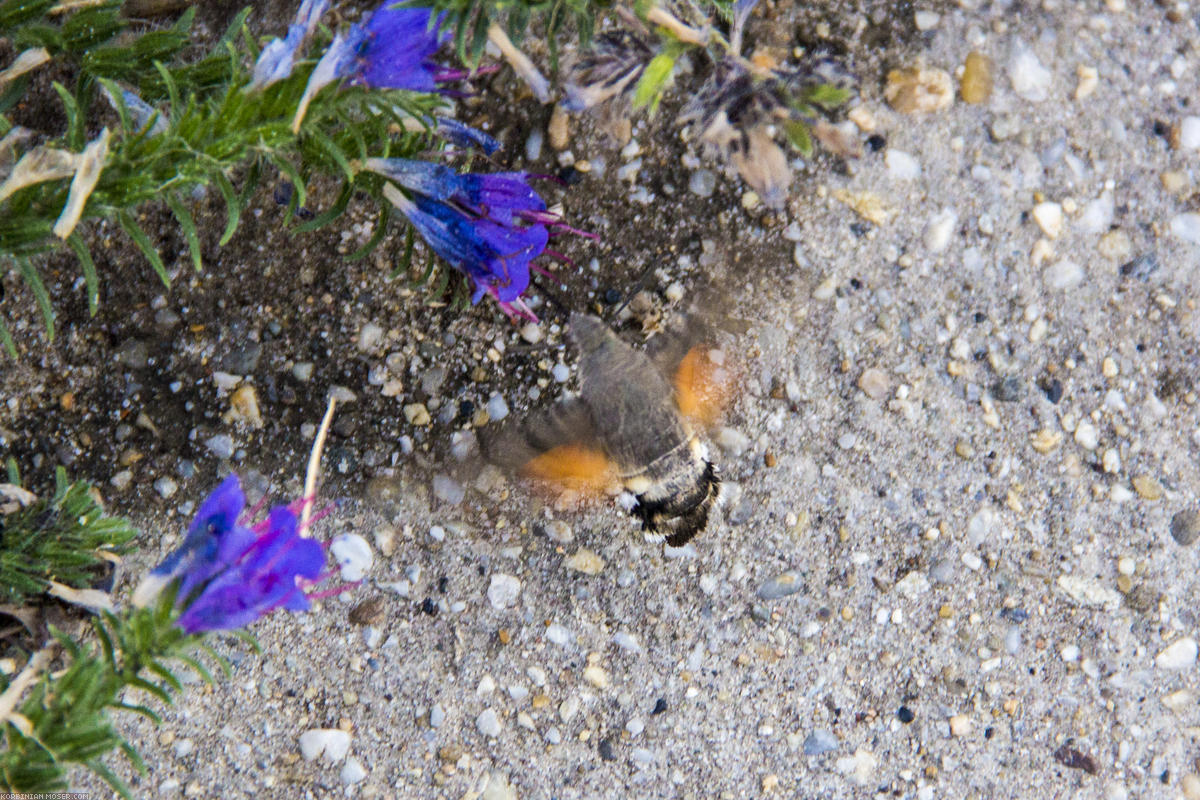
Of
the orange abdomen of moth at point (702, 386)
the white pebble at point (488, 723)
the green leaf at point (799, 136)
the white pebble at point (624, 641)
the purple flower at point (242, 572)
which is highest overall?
the green leaf at point (799, 136)

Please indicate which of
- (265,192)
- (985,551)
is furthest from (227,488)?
(985,551)

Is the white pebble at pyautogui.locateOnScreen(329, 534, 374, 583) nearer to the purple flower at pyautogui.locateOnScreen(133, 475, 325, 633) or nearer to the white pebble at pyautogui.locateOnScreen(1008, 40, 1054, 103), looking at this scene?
the purple flower at pyautogui.locateOnScreen(133, 475, 325, 633)

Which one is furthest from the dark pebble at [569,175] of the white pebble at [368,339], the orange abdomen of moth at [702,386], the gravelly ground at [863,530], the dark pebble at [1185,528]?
the dark pebble at [1185,528]

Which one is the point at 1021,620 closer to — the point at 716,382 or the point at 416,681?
the point at 716,382

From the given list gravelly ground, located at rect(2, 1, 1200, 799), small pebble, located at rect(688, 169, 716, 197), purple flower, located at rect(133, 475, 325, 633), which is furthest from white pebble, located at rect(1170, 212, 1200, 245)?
purple flower, located at rect(133, 475, 325, 633)

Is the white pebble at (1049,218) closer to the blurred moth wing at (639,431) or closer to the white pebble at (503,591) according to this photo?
the blurred moth wing at (639,431)

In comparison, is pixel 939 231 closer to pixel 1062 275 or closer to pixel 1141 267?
pixel 1062 275
